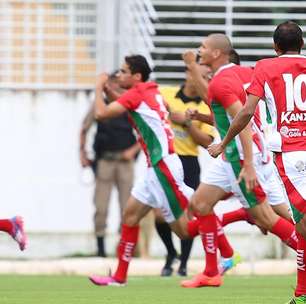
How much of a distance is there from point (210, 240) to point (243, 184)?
88cm

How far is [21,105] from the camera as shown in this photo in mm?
22062

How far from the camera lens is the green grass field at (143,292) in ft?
39.8

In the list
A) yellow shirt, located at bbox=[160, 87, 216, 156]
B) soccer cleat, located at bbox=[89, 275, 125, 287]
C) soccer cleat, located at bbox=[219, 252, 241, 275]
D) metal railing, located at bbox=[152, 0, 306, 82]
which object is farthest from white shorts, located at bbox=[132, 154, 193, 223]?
metal railing, located at bbox=[152, 0, 306, 82]

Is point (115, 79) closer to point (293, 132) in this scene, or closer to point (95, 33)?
point (293, 132)

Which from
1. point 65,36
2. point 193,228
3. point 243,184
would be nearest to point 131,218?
point 193,228

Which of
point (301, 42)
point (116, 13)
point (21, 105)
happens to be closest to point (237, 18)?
point (116, 13)

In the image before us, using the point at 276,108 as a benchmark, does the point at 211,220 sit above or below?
below

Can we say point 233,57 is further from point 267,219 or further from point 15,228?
point 15,228

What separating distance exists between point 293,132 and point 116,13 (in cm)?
1224

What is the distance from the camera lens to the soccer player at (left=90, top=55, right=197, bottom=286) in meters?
14.5

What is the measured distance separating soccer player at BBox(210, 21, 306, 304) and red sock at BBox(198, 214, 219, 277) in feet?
10.7

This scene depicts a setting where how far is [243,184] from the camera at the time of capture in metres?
13.6

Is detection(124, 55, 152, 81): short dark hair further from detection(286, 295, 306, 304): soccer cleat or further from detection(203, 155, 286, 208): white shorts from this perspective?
detection(286, 295, 306, 304): soccer cleat

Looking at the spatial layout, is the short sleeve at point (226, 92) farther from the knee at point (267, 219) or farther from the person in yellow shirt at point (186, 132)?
the person in yellow shirt at point (186, 132)
